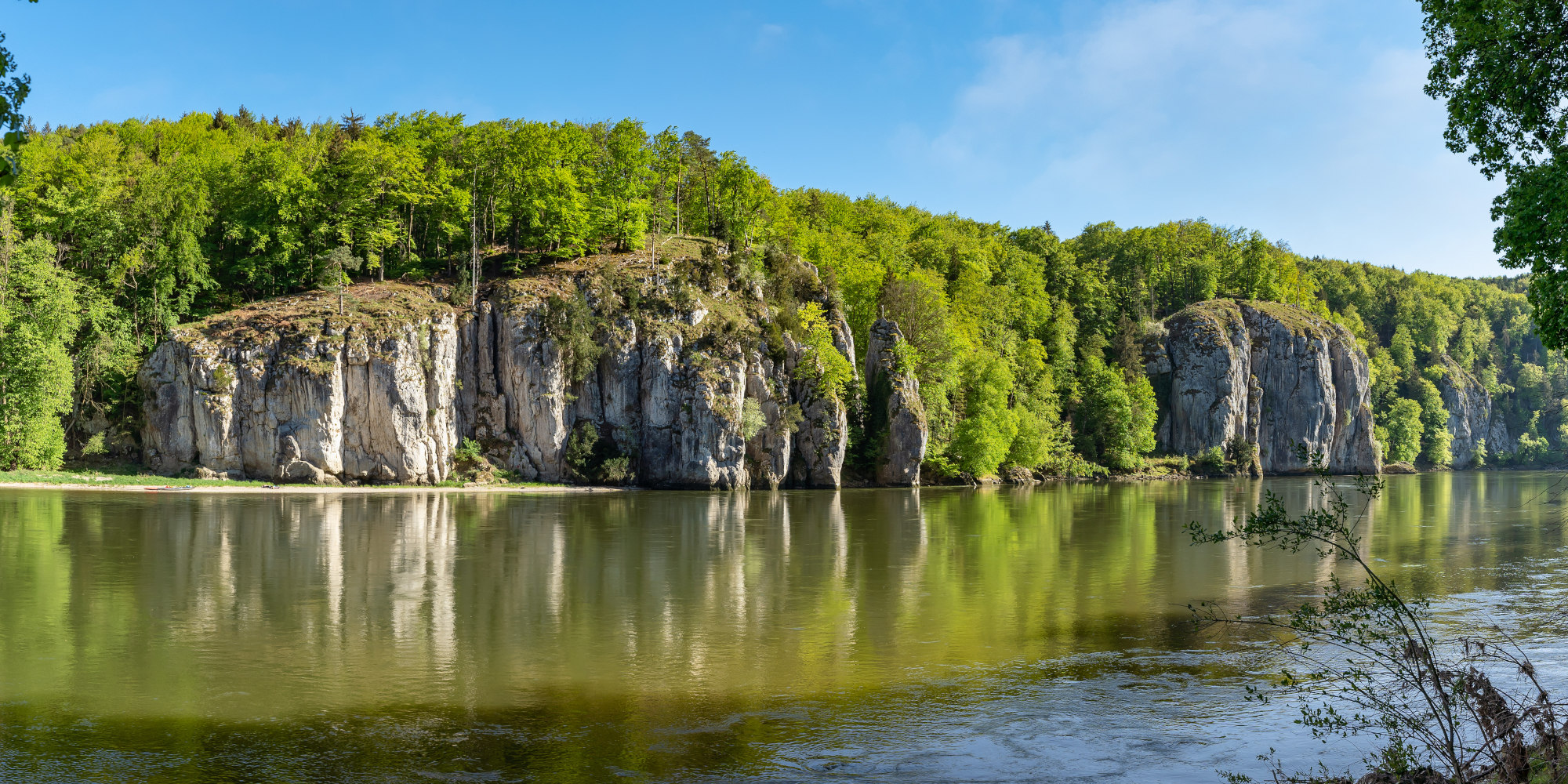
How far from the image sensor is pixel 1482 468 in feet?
433

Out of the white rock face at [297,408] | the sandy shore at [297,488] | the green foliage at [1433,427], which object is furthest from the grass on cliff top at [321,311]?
the green foliage at [1433,427]

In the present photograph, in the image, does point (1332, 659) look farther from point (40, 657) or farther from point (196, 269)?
point (196, 269)

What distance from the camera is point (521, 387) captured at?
67312mm

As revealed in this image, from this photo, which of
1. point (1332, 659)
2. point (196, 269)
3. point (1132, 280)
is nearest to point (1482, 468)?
point (1132, 280)

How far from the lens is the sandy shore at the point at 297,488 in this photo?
51375mm

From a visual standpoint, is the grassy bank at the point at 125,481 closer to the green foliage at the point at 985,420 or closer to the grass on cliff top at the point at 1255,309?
the green foliage at the point at 985,420

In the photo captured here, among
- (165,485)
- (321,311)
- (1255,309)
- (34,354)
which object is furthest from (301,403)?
(1255,309)

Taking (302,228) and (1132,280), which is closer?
(302,228)

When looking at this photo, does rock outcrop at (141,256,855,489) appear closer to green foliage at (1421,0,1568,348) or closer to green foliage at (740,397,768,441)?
green foliage at (740,397,768,441)

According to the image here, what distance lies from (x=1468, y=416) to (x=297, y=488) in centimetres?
14864

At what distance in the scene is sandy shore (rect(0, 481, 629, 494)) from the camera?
51.4 meters

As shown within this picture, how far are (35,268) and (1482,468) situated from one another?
532ft

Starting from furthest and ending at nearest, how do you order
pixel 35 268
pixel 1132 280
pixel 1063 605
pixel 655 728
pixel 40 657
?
pixel 1132 280 → pixel 35 268 → pixel 1063 605 → pixel 40 657 → pixel 655 728

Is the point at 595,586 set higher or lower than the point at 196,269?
lower
